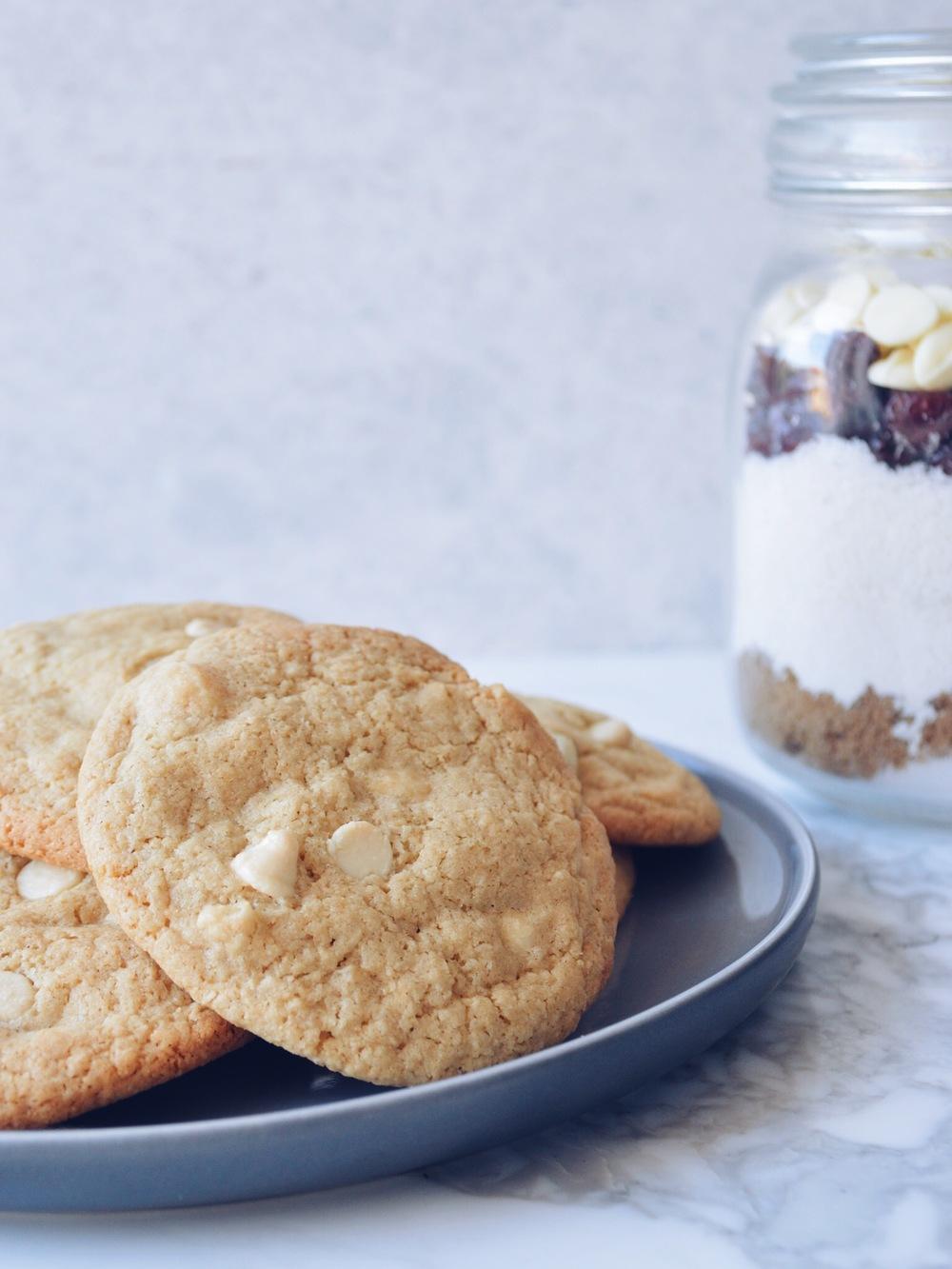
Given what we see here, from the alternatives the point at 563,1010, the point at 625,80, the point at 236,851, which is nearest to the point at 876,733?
the point at 563,1010

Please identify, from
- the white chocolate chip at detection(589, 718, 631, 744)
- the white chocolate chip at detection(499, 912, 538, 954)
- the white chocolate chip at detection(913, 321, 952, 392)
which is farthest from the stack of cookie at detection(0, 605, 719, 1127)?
the white chocolate chip at detection(913, 321, 952, 392)

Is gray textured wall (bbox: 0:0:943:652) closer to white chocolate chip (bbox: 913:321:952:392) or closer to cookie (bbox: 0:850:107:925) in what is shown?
white chocolate chip (bbox: 913:321:952:392)

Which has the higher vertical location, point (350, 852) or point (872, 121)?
point (872, 121)

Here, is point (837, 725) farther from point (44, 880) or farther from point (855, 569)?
point (44, 880)

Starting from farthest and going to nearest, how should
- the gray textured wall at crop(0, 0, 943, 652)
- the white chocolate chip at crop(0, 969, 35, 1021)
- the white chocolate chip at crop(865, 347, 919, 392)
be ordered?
the gray textured wall at crop(0, 0, 943, 652) → the white chocolate chip at crop(865, 347, 919, 392) → the white chocolate chip at crop(0, 969, 35, 1021)

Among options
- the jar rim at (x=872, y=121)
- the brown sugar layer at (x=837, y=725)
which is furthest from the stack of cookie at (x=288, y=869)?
the jar rim at (x=872, y=121)

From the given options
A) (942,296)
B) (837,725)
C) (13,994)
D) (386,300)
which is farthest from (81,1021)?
(386,300)

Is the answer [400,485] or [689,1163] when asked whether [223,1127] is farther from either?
[400,485]
